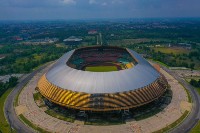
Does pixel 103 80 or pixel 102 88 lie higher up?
pixel 103 80

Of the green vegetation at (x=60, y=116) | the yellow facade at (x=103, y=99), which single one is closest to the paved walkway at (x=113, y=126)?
the green vegetation at (x=60, y=116)

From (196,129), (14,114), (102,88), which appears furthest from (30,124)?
(196,129)

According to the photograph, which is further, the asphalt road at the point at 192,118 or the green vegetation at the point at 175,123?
the asphalt road at the point at 192,118

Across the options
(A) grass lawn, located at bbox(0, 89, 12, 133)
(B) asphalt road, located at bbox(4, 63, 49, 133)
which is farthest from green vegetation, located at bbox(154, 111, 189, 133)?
(A) grass lawn, located at bbox(0, 89, 12, 133)

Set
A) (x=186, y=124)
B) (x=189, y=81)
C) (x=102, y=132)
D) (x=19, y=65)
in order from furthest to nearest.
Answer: (x=19, y=65), (x=189, y=81), (x=186, y=124), (x=102, y=132)

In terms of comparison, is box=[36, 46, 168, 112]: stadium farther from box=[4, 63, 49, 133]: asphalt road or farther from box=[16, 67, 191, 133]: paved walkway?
box=[4, 63, 49, 133]: asphalt road

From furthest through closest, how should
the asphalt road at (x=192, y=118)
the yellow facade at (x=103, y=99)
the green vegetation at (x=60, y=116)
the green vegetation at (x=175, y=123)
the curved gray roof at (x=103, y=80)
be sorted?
the curved gray roof at (x=103, y=80) → the green vegetation at (x=60, y=116) → the yellow facade at (x=103, y=99) → the asphalt road at (x=192, y=118) → the green vegetation at (x=175, y=123)

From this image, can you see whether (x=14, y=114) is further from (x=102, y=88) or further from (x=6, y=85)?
(x=102, y=88)

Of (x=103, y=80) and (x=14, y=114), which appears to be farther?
(x=14, y=114)

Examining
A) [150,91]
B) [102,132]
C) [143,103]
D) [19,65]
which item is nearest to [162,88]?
[150,91]

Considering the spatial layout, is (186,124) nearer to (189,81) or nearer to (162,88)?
(162,88)

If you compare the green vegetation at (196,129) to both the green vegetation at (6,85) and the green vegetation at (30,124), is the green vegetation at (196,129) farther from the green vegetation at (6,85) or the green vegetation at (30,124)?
the green vegetation at (6,85)
